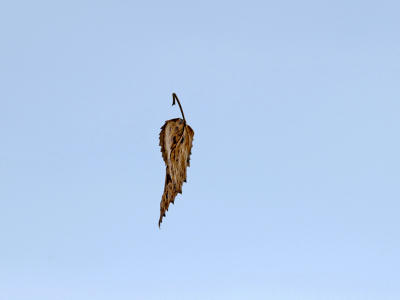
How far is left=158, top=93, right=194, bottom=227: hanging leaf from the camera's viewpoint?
3.57 m

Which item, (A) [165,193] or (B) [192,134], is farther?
(B) [192,134]

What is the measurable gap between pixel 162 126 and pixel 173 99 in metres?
0.43

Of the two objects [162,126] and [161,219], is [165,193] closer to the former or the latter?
[161,219]

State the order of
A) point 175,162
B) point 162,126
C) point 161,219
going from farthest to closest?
point 162,126
point 175,162
point 161,219

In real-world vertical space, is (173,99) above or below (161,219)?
above

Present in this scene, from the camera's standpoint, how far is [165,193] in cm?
356

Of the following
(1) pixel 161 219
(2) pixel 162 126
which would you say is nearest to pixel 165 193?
(1) pixel 161 219

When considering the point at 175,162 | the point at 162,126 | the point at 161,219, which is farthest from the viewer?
the point at 162,126

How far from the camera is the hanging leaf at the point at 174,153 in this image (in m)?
3.57

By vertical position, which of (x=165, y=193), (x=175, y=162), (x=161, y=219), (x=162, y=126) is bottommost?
(x=161, y=219)

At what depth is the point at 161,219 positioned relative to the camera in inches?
132

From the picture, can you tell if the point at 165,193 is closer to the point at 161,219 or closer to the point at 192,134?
the point at 161,219

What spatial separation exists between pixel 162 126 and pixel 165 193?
3.10 feet

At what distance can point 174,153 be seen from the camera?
13.0 ft
